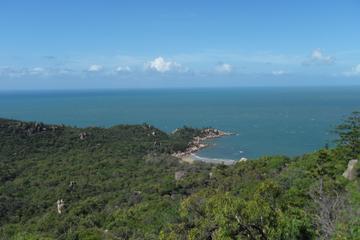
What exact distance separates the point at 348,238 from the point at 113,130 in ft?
226

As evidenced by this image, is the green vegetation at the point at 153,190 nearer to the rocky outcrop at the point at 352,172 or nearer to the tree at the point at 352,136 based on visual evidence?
the tree at the point at 352,136

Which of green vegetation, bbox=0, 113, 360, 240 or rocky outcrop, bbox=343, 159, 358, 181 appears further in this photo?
rocky outcrop, bbox=343, 159, 358, 181

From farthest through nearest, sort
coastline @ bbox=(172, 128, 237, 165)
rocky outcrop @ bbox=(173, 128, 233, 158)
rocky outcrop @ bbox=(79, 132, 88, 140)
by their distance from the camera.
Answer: rocky outcrop @ bbox=(173, 128, 233, 158) → rocky outcrop @ bbox=(79, 132, 88, 140) → coastline @ bbox=(172, 128, 237, 165)

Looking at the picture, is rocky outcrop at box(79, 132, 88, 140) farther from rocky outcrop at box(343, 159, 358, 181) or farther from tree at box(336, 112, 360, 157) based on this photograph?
rocky outcrop at box(343, 159, 358, 181)

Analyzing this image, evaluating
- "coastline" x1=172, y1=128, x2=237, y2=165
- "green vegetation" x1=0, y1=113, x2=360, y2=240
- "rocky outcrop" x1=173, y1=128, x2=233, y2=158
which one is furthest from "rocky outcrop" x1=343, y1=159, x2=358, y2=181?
"rocky outcrop" x1=173, y1=128, x2=233, y2=158

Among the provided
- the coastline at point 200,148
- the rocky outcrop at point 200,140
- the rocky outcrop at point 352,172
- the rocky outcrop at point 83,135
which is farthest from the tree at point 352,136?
the rocky outcrop at point 83,135

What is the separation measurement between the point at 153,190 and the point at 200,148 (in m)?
39.6

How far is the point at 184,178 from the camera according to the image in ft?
127

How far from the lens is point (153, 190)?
3547cm

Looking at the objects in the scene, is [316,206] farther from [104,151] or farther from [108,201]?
[104,151]

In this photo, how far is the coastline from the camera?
61.3m

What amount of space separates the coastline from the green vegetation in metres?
2.10

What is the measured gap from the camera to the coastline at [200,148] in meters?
61.3

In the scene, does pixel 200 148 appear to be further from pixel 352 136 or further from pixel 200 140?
pixel 352 136
